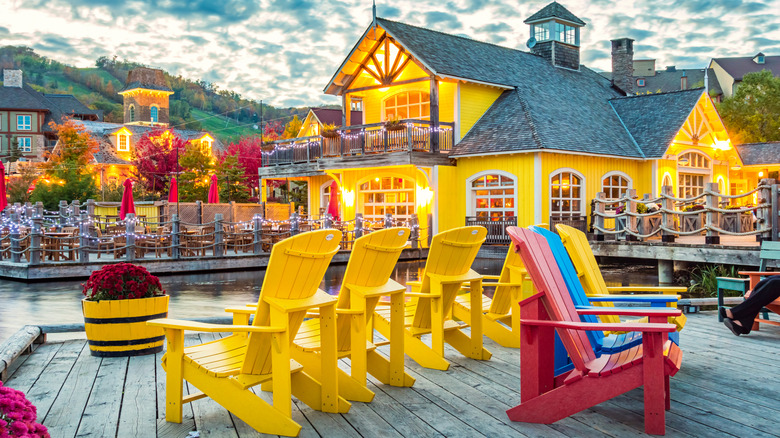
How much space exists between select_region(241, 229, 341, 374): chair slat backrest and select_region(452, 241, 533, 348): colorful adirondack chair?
7.36 ft

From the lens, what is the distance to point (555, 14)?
25906 millimetres

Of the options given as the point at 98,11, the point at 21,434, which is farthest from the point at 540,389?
the point at 98,11

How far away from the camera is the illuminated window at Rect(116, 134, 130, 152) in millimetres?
52281

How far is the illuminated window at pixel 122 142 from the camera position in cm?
5228

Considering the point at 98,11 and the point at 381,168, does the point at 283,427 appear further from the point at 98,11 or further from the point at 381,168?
the point at 98,11

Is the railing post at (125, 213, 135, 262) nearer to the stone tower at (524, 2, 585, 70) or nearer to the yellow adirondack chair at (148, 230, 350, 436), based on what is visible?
the yellow adirondack chair at (148, 230, 350, 436)

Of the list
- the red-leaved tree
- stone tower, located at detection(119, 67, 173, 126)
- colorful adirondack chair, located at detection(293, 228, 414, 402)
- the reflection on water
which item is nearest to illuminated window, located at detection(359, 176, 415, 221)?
the reflection on water

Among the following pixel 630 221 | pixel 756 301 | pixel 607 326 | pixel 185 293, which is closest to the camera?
pixel 607 326

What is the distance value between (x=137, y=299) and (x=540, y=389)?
330cm

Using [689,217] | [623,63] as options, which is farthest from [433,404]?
[623,63]

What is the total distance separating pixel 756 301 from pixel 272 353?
4.36m

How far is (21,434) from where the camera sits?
2174 millimetres

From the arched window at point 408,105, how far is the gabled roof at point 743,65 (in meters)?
44.2

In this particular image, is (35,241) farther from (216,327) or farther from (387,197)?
(216,327)
